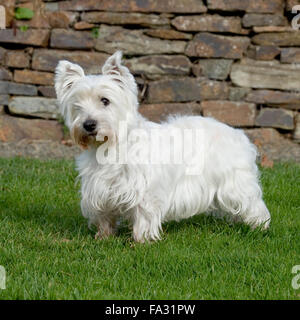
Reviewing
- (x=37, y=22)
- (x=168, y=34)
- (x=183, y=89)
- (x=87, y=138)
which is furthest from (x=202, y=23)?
(x=87, y=138)

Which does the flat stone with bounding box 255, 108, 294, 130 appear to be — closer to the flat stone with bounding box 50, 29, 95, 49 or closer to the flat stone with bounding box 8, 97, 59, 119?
the flat stone with bounding box 50, 29, 95, 49

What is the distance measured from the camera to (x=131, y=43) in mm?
8125

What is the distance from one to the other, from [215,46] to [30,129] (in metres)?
2.66

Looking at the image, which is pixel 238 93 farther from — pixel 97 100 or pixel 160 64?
pixel 97 100

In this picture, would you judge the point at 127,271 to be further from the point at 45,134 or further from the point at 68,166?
the point at 45,134

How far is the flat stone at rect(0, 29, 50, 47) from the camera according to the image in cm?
808

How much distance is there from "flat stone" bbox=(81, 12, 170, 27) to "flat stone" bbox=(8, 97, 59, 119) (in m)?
1.19

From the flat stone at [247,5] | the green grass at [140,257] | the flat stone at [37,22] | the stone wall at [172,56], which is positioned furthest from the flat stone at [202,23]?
the green grass at [140,257]

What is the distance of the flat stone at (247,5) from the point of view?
8.05 m

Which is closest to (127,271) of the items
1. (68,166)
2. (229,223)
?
(229,223)

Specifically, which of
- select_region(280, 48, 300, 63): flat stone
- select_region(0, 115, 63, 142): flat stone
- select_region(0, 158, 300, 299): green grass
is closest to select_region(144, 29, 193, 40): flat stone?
select_region(280, 48, 300, 63): flat stone

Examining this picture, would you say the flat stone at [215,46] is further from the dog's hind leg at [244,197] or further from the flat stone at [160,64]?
the dog's hind leg at [244,197]

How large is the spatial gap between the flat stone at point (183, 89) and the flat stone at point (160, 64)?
143 millimetres

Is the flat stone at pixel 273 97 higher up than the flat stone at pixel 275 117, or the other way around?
the flat stone at pixel 273 97
